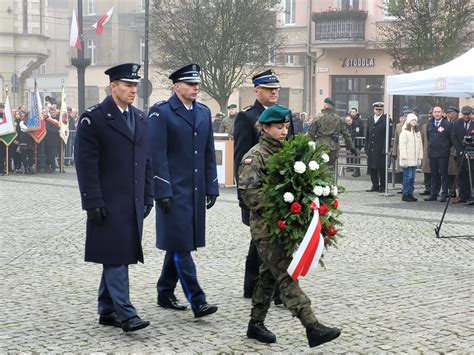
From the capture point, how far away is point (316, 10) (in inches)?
1718

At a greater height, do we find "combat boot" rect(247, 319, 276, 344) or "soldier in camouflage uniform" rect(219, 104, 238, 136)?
"soldier in camouflage uniform" rect(219, 104, 238, 136)

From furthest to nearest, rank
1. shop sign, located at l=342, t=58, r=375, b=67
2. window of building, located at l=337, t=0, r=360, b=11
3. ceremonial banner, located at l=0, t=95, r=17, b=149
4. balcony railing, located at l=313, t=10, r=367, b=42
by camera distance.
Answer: shop sign, located at l=342, t=58, r=375, b=67
window of building, located at l=337, t=0, r=360, b=11
balcony railing, located at l=313, t=10, r=367, b=42
ceremonial banner, located at l=0, t=95, r=17, b=149

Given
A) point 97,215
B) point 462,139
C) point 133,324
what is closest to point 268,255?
point 133,324

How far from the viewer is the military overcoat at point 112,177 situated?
6875 millimetres

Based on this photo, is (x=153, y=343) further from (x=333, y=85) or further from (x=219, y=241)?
(x=333, y=85)

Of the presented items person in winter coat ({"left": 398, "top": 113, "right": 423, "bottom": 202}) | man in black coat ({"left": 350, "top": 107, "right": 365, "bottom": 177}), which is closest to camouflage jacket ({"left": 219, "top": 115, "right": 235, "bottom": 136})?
man in black coat ({"left": 350, "top": 107, "right": 365, "bottom": 177})

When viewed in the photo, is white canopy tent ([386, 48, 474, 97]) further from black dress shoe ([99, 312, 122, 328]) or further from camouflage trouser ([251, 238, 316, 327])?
black dress shoe ([99, 312, 122, 328])

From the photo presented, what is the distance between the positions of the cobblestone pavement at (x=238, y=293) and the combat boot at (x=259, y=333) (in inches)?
2.0

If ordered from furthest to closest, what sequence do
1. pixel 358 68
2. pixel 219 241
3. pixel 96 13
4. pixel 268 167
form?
pixel 96 13 → pixel 358 68 → pixel 219 241 → pixel 268 167

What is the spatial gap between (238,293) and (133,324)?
6.29ft

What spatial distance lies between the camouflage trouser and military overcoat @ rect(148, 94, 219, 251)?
98 cm

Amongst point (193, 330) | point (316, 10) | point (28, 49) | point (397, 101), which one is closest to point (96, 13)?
point (28, 49)

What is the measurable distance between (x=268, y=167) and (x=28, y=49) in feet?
168

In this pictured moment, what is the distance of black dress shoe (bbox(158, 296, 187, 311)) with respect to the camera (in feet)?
25.6
